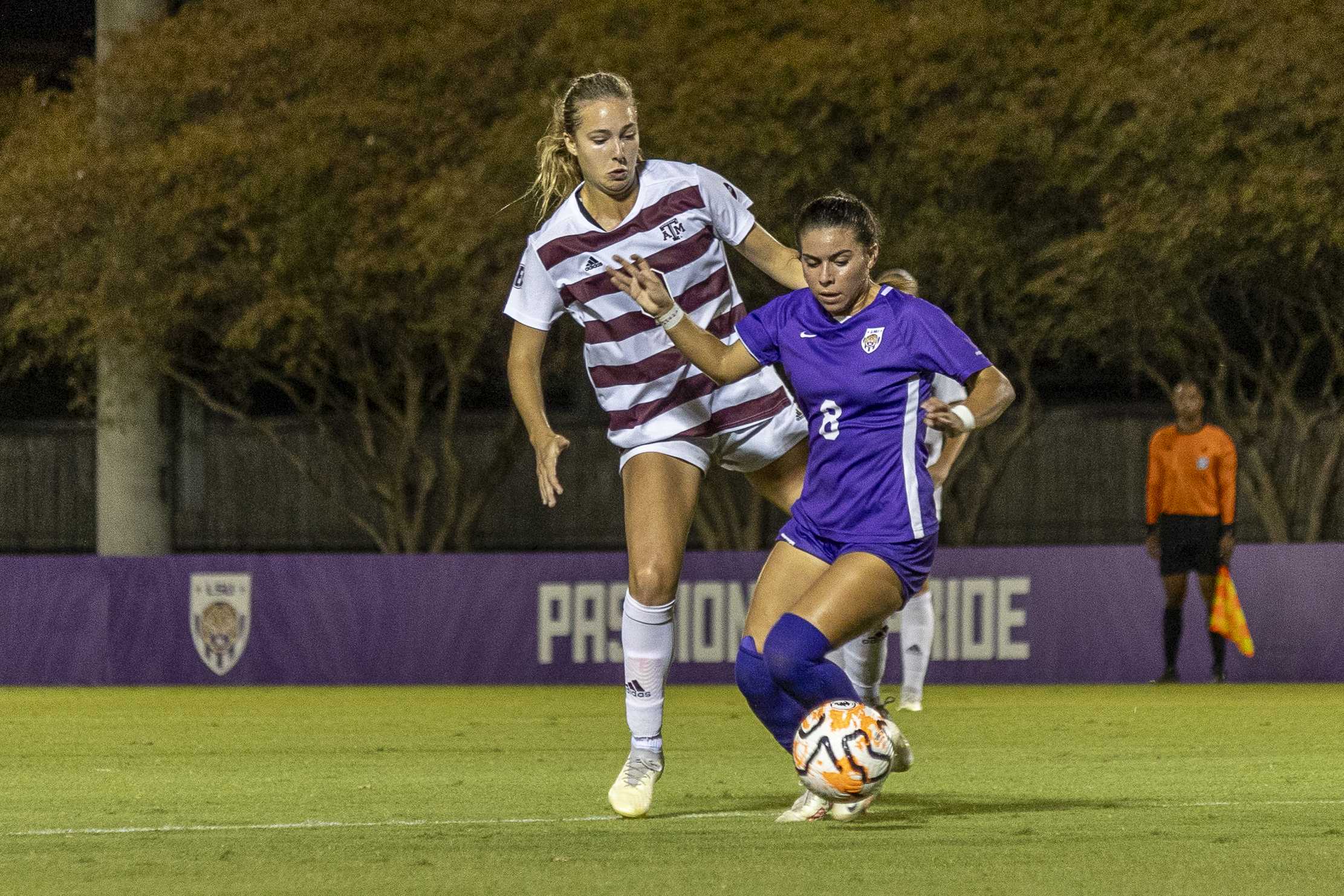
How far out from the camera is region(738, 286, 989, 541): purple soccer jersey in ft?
21.1

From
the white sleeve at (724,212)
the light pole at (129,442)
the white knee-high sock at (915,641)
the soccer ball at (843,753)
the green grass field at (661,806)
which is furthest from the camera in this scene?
the light pole at (129,442)

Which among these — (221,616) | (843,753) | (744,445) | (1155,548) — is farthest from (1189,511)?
(843,753)

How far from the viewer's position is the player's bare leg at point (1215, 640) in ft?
50.3

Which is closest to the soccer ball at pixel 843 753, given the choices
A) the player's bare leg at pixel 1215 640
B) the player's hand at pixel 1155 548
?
the player's hand at pixel 1155 548

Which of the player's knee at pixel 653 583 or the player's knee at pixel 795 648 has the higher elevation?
the player's knee at pixel 653 583

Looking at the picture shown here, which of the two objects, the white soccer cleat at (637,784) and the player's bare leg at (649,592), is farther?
the player's bare leg at (649,592)

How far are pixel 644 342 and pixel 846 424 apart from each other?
91cm

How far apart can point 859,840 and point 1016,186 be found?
43.6ft

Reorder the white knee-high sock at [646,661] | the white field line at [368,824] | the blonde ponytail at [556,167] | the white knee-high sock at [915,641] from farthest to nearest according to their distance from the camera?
1. the white knee-high sock at [915,641]
2. the blonde ponytail at [556,167]
3. the white knee-high sock at [646,661]
4. the white field line at [368,824]

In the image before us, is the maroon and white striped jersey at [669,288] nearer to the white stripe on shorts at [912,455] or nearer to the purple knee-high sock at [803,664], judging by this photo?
the white stripe on shorts at [912,455]

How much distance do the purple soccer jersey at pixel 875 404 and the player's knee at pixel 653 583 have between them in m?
0.67

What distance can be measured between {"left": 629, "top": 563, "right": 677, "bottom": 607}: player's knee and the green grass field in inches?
28.7

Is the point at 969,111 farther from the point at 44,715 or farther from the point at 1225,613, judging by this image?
the point at 44,715

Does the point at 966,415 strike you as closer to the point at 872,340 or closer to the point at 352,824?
the point at 872,340
